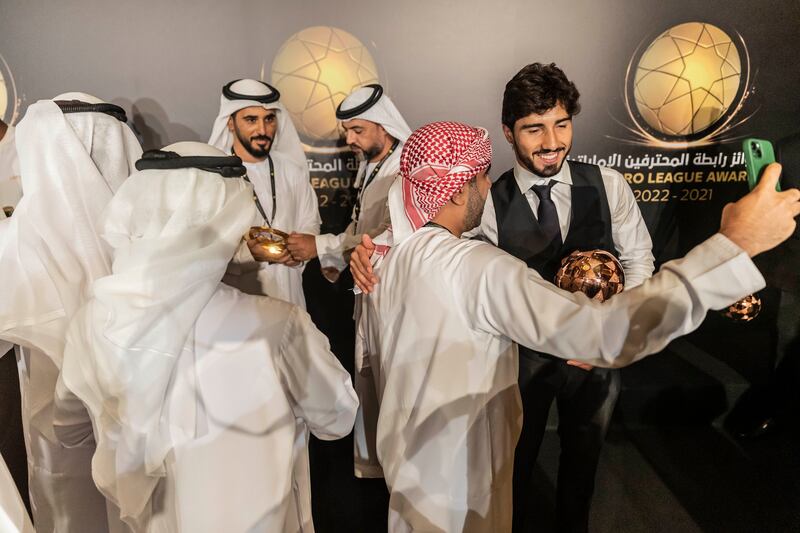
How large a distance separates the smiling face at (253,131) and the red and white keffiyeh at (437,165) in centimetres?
193

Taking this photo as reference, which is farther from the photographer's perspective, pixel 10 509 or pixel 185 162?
pixel 185 162

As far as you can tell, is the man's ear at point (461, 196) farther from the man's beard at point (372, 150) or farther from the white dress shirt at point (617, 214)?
the man's beard at point (372, 150)

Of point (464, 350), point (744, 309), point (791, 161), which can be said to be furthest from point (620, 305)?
point (791, 161)

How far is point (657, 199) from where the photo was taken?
3814mm

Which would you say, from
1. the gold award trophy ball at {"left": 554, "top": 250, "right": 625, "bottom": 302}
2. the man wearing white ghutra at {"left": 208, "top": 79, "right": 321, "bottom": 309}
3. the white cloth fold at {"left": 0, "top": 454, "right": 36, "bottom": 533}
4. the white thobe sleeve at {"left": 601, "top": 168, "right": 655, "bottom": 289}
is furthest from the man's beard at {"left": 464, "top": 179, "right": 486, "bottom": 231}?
the man wearing white ghutra at {"left": 208, "top": 79, "right": 321, "bottom": 309}

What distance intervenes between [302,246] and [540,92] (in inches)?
57.0

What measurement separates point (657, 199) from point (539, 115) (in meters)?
1.94

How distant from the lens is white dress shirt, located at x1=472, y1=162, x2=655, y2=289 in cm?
242

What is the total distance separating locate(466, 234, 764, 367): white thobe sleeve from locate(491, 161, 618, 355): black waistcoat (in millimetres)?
989

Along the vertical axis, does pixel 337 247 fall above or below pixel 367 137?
below

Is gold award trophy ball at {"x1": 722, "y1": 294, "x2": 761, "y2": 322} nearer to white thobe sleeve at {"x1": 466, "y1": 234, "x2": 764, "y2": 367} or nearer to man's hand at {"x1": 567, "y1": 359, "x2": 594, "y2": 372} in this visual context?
man's hand at {"x1": 567, "y1": 359, "x2": 594, "y2": 372}

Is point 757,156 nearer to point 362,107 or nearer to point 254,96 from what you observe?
point 362,107

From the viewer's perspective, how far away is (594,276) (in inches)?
78.3

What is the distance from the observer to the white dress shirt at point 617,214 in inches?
95.3
